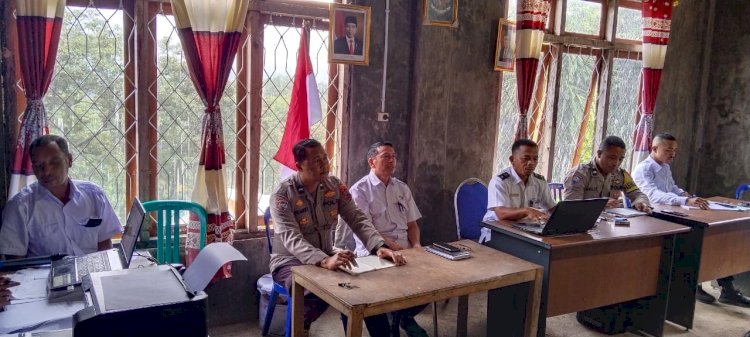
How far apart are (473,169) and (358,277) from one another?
2.06 metres

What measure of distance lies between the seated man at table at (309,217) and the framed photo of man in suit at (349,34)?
907mm

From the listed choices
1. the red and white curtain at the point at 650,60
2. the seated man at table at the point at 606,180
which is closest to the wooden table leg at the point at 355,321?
the seated man at table at the point at 606,180

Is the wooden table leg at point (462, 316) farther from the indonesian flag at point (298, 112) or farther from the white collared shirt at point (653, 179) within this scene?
the white collared shirt at point (653, 179)

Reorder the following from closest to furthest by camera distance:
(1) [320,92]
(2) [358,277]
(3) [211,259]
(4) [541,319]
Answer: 1. (3) [211,259]
2. (2) [358,277]
3. (4) [541,319]
4. (1) [320,92]

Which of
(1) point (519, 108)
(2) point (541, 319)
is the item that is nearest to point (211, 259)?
(2) point (541, 319)

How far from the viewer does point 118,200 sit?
3.03 meters

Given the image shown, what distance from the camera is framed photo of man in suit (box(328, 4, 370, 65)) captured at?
3363 millimetres

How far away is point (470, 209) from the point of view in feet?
11.9

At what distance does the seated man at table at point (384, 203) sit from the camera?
10.6 ft

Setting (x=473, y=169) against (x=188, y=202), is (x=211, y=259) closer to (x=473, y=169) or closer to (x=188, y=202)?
(x=188, y=202)

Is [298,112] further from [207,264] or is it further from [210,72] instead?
[207,264]

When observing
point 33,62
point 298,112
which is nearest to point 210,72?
point 298,112

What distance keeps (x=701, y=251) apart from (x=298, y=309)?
2.54m

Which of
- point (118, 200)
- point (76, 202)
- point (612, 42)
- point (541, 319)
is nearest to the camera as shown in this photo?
point (76, 202)
